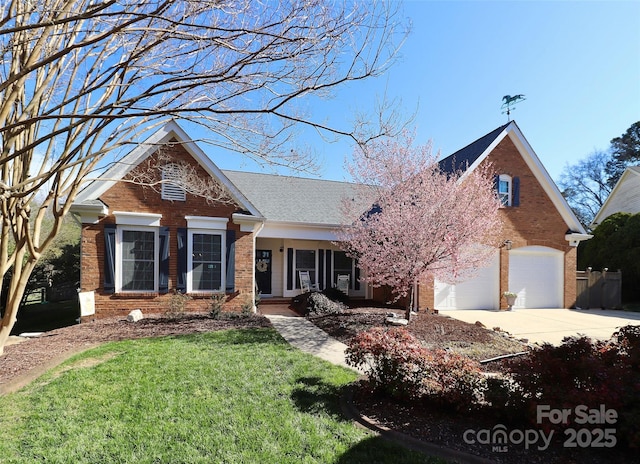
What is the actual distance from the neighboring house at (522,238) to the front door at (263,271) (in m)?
6.85

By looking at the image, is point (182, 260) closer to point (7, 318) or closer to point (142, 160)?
point (142, 160)

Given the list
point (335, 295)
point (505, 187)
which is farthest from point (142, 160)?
point (505, 187)

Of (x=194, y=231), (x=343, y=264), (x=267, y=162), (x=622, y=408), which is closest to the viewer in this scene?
(x=622, y=408)

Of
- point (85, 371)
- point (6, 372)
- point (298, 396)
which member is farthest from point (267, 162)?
point (6, 372)

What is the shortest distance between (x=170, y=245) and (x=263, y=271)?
16.4 ft

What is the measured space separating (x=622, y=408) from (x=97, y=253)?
11.2 metres

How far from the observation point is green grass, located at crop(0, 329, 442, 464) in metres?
3.16

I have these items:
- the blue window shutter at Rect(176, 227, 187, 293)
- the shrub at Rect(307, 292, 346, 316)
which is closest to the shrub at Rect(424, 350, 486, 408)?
the shrub at Rect(307, 292, 346, 316)

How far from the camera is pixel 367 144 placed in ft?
16.6

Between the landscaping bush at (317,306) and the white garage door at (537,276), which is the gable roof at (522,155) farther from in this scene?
the landscaping bush at (317,306)

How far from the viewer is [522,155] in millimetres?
13523

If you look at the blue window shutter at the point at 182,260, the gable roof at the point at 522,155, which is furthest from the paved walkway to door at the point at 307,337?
the gable roof at the point at 522,155

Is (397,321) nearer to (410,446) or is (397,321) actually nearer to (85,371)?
(410,446)

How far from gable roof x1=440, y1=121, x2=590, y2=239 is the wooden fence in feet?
7.24
